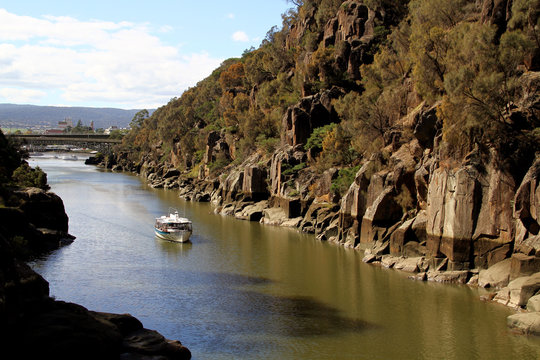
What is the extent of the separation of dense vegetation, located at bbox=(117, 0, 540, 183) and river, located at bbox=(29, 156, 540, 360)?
12602 millimetres

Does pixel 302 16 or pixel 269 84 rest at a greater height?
pixel 302 16

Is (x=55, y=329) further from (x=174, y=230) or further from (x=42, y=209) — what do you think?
(x=42, y=209)

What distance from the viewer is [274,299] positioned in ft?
127

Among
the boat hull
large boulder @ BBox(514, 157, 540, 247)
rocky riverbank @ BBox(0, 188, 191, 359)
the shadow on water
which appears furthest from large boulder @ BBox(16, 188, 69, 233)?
large boulder @ BBox(514, 157, 540, 247)

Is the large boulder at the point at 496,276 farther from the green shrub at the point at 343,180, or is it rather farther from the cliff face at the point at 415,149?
the green shrub at the point at 343,180

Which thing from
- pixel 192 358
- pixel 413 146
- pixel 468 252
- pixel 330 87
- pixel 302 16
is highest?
pixel 302 16

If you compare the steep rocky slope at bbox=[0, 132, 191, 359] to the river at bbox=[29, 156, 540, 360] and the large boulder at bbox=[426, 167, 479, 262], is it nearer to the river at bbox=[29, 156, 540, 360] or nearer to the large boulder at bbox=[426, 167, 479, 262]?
the river at bbox=[29, 156, 540, 360]

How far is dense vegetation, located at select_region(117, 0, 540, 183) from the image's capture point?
4225cm

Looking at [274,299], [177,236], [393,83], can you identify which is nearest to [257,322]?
[274,299]

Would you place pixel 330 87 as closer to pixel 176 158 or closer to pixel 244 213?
pixel 244 213

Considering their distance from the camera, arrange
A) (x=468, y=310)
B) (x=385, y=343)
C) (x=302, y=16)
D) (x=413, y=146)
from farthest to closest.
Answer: (x=302, y=16) < (x=413, y=146) < (x=468, y=310) < (x=385, y=343)

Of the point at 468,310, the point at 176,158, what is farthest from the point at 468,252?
the point at 176,158

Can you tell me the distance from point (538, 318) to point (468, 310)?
5320 millimetres

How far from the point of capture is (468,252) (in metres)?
41.5
